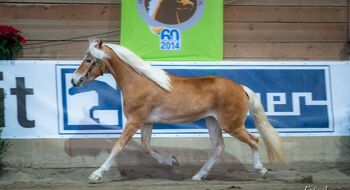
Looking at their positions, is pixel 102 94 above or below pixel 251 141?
above

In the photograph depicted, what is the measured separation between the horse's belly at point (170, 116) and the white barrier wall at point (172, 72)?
3.30ft

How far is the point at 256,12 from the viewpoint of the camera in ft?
34.9

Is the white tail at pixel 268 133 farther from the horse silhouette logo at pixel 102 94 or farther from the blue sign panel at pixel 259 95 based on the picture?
the horse silhouette logo at pixel 102 94

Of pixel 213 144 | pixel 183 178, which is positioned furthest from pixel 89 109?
pixel 213 144

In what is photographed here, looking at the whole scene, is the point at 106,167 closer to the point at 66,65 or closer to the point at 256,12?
the point at 66,65

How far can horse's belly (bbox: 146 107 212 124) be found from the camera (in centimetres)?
901

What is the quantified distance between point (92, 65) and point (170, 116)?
118 centimetres

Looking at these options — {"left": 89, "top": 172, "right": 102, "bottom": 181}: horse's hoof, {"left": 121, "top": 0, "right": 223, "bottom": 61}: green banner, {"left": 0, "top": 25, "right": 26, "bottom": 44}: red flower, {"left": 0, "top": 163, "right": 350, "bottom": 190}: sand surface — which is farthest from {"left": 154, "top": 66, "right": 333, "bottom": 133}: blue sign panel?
{"left": 0, "top": 25, "right": 26, "bottom": 44}: red flower

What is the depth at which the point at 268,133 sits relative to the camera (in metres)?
9.21

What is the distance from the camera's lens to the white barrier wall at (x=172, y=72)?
9.86 meters

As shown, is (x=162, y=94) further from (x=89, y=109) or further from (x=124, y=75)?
(x=89, y=109)

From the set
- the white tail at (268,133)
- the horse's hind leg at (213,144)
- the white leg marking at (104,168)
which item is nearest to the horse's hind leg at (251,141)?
the white tail at (268,133)

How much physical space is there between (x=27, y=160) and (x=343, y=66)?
15.7 ft

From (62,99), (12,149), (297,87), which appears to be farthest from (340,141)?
(12,149)
